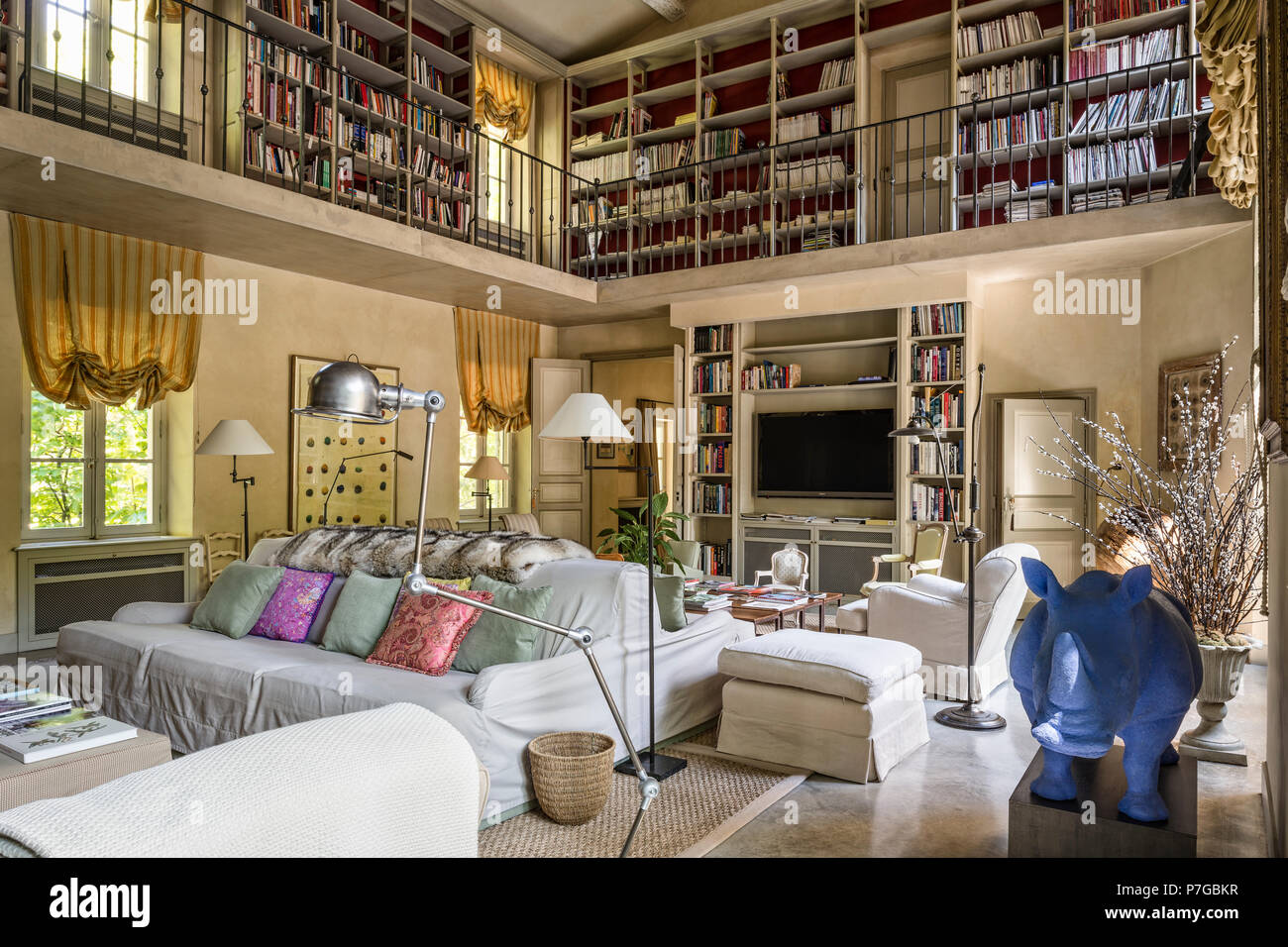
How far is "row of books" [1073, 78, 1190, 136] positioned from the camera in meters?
5.64

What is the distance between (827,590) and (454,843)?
617 centimetres

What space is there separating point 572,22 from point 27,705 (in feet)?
24.7

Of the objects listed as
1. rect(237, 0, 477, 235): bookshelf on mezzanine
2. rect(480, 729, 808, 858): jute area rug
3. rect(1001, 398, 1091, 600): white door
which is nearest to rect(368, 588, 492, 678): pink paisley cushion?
A: rect(480, 729, 808, 858): jute area rug

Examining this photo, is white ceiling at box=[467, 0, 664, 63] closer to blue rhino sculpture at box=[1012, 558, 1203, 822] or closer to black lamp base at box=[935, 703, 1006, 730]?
black lamp base at box=[935, 703, 1006, 730]

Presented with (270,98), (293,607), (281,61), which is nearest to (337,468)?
(270,98)

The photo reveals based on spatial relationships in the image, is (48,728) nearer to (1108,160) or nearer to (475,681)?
(475,681)

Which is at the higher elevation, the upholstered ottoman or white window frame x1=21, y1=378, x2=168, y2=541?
white window frame x1=21, y1=378, x2=168, y2=541

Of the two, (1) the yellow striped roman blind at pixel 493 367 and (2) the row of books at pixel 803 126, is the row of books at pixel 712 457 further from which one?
(2) the row of books at pixel 803 126

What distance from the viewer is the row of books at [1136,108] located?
5.64 metres

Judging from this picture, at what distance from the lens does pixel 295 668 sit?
124 inches

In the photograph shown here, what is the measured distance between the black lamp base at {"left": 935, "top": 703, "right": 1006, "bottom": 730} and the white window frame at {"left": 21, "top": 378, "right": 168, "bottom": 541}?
5266mm

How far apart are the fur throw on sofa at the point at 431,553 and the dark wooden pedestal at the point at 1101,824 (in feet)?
6.43

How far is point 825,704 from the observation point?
10.6ft
